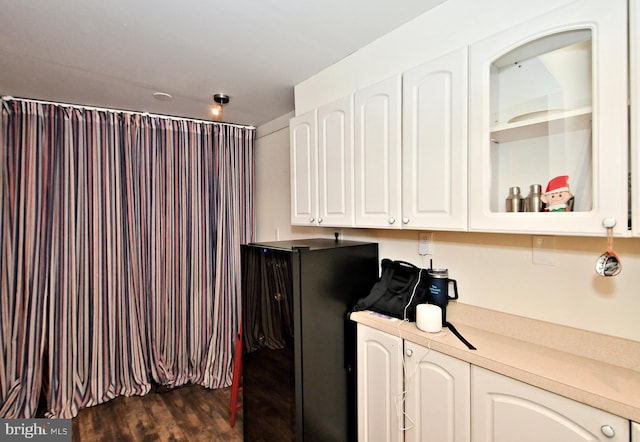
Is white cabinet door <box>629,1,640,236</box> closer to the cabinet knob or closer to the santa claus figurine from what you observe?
the santa claus figurine

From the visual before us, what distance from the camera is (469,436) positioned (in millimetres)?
1317

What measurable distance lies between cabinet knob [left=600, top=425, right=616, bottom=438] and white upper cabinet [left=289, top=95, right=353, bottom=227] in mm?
1290

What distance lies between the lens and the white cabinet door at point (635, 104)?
3.13 ft

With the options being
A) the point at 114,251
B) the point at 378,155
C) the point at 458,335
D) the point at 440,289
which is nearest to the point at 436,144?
the point at 378,155

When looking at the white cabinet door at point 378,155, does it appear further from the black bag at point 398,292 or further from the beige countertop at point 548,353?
the beige countertop at point 548,353

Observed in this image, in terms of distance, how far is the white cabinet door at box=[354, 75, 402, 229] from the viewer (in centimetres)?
165

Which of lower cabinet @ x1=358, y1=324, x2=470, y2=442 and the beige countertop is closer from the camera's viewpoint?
the beige countertop

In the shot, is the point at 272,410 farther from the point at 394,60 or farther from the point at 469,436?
the point at 394,60

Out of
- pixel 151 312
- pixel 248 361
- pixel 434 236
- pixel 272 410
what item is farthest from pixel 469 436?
pixel 151 312

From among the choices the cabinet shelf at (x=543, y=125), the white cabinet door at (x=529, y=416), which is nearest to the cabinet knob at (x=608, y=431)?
the white cabinet door at (x=529, y=416)

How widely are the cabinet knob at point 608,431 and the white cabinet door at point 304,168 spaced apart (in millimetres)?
1605

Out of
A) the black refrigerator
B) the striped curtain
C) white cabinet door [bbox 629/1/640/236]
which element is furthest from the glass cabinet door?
the striped curtain

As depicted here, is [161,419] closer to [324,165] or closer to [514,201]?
[324,165]

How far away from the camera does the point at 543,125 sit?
1.23 metres
